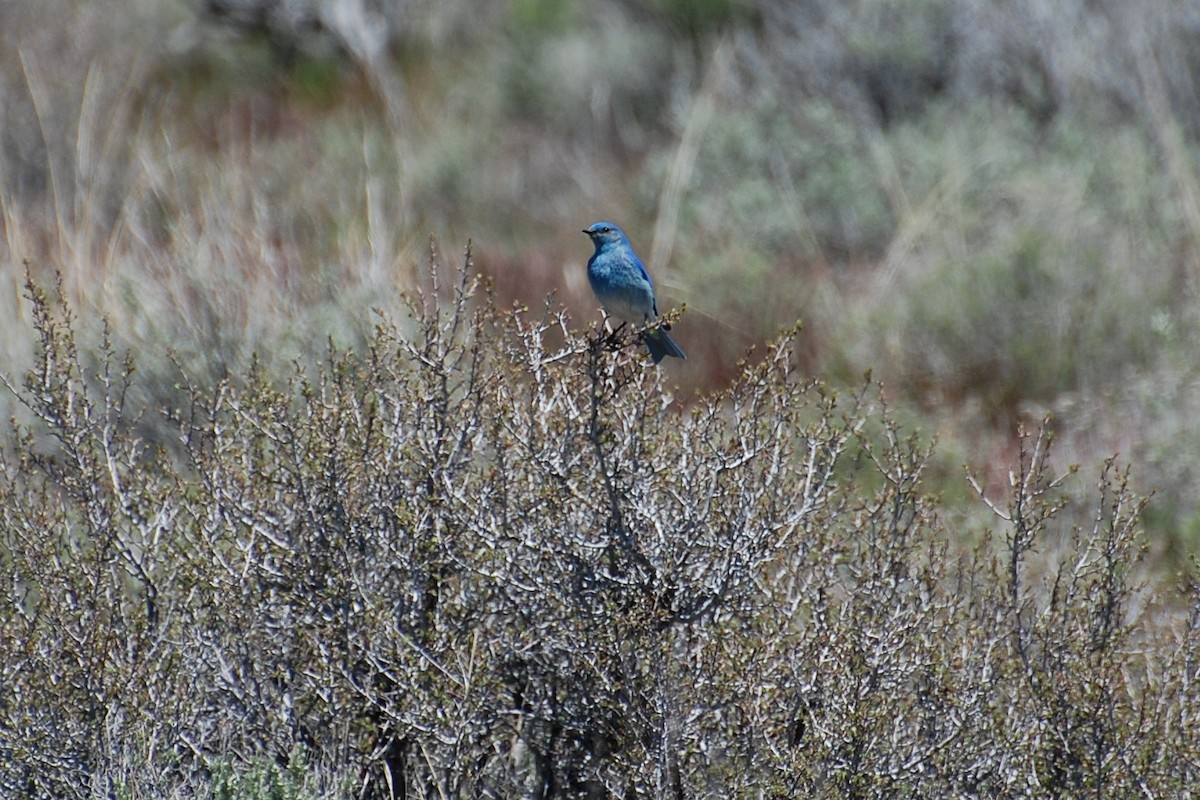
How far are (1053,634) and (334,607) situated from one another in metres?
1.77

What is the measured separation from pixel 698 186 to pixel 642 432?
512 centimetres

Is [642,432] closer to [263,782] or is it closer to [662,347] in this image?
[662,347]

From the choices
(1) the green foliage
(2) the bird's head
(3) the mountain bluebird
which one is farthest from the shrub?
(2) the bird's head

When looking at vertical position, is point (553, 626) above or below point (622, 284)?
below

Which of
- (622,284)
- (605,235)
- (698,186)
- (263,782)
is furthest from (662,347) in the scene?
(698,186)

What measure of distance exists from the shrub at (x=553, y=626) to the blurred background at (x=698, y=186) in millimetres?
795

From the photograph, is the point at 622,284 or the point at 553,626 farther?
the point at 622,284

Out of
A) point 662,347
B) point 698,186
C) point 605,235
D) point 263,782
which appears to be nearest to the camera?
point 263,782

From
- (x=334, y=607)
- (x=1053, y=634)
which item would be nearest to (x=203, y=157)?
(x=334, y=607)

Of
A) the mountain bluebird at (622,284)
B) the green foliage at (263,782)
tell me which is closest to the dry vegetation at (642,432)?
the green foliage at (263,782)

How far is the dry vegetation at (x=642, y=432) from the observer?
3416 millimetres

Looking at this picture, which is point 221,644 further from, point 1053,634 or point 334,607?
point 1053,634

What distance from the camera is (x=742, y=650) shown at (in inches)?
135

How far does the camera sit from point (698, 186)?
332 inches
